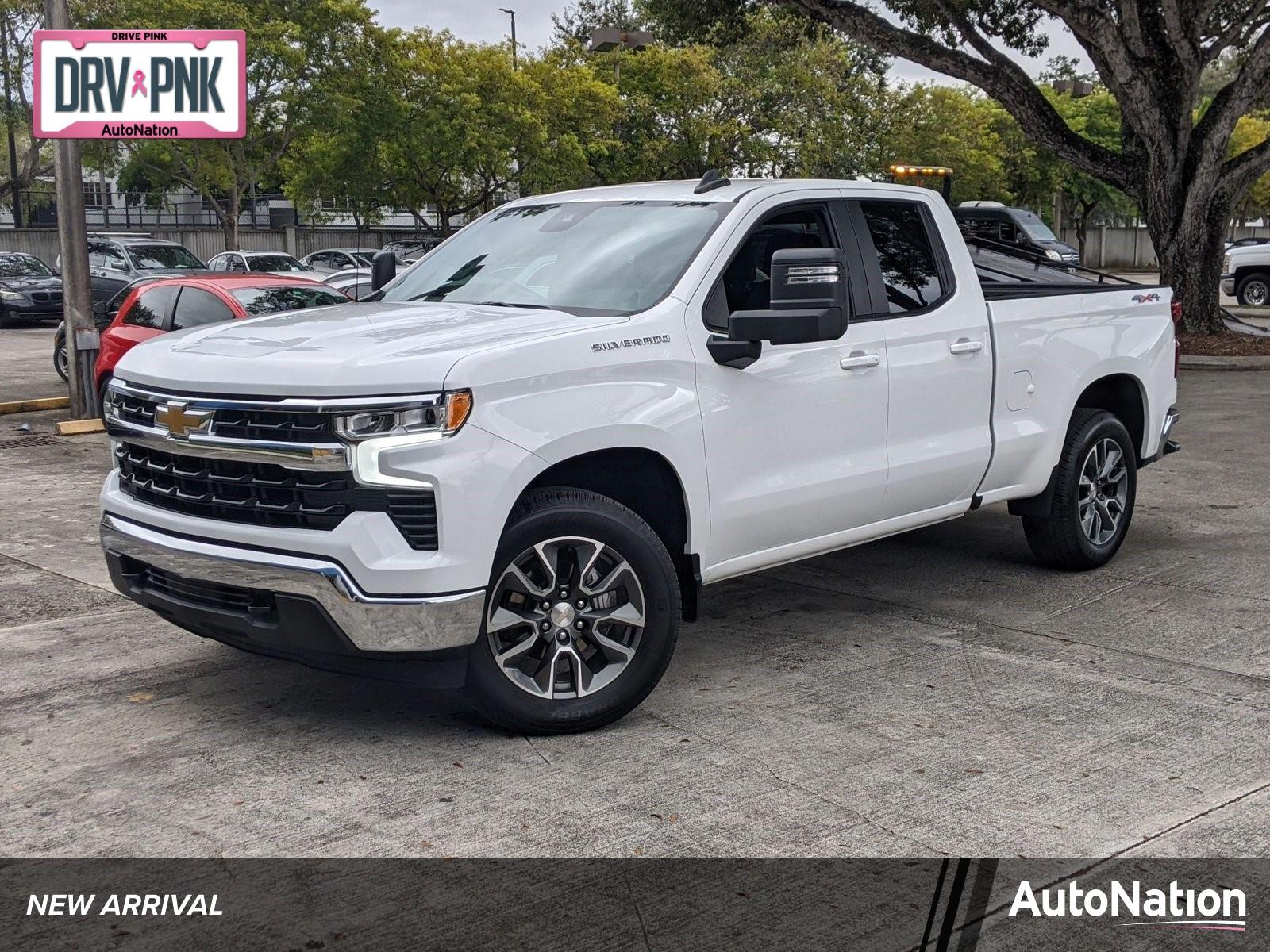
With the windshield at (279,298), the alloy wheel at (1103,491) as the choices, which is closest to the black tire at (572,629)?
the alloy wheel at (1103,491)

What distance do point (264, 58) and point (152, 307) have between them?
25.7 meters

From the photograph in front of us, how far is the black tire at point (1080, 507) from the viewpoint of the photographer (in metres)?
7.26

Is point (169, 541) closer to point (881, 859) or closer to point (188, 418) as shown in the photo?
point (188, 418)

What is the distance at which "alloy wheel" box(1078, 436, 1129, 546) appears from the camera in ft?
24.4

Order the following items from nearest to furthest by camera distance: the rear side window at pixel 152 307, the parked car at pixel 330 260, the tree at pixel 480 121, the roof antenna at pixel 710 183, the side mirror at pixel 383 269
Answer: the roof antenna at pixel 710 183, the side mirror at pixel 383 269, the rear side window at pixel 152 307, the parked car at pixel 330 260, the tree at pixel 480 121

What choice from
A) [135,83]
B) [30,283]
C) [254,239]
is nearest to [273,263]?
[30,283]

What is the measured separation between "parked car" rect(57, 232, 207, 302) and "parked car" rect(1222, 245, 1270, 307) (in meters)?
20.6

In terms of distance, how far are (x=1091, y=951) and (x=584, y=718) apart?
6.53ft

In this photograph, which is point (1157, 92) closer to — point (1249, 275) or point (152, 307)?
point (1249, 275)

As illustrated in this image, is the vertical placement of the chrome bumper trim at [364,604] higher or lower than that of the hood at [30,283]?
lower

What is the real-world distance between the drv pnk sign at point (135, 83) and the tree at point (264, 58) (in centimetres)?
1423

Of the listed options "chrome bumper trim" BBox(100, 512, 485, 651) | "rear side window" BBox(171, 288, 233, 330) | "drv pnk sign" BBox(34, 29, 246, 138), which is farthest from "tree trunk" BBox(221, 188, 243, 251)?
"chrome bumper trim" BBox(100, 512, 485, 651)

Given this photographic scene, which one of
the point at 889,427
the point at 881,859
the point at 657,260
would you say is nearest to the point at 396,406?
the point at 657,260

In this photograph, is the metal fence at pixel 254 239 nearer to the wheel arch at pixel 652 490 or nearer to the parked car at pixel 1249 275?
the parked car at pixel 1249 275
